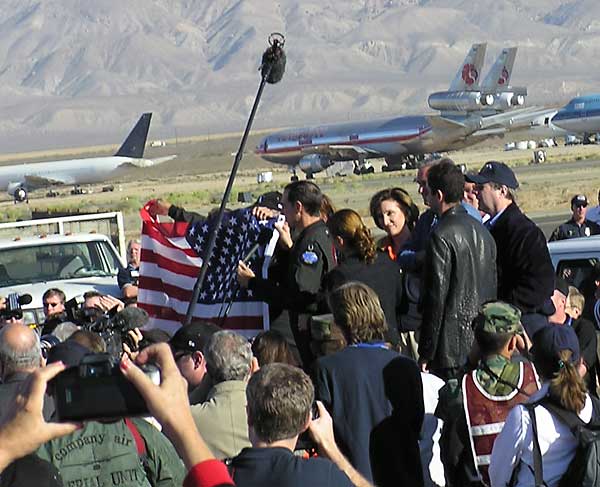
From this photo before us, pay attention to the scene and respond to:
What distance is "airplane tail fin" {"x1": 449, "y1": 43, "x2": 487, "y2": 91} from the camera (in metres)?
101

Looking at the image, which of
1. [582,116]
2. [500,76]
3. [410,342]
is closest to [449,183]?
[410,342]

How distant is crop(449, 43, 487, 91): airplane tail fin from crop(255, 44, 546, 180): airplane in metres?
2.81

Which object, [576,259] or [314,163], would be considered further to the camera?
[314,163]

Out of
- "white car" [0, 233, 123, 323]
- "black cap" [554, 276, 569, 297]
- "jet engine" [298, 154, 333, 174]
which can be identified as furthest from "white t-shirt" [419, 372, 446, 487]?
"jet engine" [298, 154, 333, 174]

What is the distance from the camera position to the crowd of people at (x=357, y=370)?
425 cm

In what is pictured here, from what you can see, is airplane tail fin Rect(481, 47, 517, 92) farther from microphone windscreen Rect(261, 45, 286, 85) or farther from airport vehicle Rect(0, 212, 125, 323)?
microphone windscreen Rect(261, 45, 286, 85)

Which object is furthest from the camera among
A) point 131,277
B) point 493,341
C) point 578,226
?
point 578,226

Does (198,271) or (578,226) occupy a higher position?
(578,226)

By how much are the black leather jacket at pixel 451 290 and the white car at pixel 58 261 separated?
7.12 m

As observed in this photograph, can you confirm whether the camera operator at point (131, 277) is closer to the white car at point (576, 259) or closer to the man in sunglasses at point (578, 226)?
the white car at point (576, 259)

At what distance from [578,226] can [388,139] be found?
73652mm

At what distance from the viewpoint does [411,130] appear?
287ft

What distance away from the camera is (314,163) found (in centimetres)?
8288

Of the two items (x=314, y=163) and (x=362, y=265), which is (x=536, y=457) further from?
(x=314, y=163)
